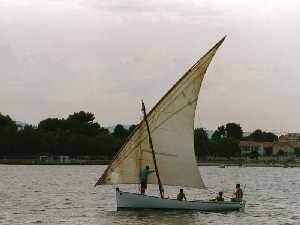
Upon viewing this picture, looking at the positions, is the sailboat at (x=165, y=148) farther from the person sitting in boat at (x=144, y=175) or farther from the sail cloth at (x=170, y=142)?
the person sitting in boat at (x=144, y=175)

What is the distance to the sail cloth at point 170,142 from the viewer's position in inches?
2234

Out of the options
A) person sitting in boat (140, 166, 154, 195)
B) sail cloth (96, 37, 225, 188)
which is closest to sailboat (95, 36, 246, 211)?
sail cloth (96, 37, 225, 188)

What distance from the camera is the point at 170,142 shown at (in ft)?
189

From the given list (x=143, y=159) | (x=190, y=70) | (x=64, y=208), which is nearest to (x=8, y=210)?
Answer: (x=64, y=208)

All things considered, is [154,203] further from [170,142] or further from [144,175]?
[170,142]

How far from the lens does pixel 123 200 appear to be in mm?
58281

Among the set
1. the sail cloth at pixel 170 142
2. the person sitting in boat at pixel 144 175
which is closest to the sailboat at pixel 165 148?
the sail cloth at pixel 170 142

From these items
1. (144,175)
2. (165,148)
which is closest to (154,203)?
(144,175)

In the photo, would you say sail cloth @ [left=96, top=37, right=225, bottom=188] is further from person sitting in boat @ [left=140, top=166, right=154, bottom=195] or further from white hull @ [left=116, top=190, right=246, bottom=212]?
white hull @ [left=116, top=190, right=246, bottom=212]

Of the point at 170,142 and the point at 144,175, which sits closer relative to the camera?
the point at 144,175

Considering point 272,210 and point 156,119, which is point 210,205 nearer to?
point 156,119

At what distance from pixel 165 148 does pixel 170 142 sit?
0.53 metres

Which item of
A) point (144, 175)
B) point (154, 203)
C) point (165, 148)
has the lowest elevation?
point (154, 203)

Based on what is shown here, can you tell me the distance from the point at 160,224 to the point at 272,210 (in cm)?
1981
